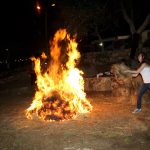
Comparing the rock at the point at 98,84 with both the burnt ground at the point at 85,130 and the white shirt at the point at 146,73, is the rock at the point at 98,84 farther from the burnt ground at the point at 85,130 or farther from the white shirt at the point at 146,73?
the white shirt at the point at 146,73

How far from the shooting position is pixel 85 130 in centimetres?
1012

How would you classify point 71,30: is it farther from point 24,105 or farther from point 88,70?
point 24,105

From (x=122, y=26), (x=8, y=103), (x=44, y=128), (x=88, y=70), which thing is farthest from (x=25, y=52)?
(x=44, y=128)

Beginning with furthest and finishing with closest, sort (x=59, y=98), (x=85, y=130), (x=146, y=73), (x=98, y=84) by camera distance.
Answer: (x=98, y=84) < (x=59, y=98) < (x=146, y=73) < (x=85, y=130)

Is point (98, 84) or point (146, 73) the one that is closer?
point (146, 73)

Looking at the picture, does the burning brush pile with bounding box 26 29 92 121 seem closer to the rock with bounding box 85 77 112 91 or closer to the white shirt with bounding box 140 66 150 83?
the white shirt with bounding box 140 66 150 83

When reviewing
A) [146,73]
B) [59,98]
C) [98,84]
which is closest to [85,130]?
[59,98]

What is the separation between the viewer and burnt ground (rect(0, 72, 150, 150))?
8.76 m

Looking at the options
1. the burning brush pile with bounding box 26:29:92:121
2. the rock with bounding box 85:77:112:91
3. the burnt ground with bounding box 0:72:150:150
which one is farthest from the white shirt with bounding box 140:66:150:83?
the rock with bounding box 85:77:112:91

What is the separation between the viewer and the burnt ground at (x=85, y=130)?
28.7 feet

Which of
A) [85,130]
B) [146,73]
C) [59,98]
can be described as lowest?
[85,130]

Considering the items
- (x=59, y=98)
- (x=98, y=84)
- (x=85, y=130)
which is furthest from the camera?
(x=98, y=84)

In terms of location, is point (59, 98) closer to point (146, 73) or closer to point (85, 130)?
point (85, 130)

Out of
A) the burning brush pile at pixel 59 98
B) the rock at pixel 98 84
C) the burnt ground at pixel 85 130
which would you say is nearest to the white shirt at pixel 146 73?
the burnt ground at pixel 85 130
